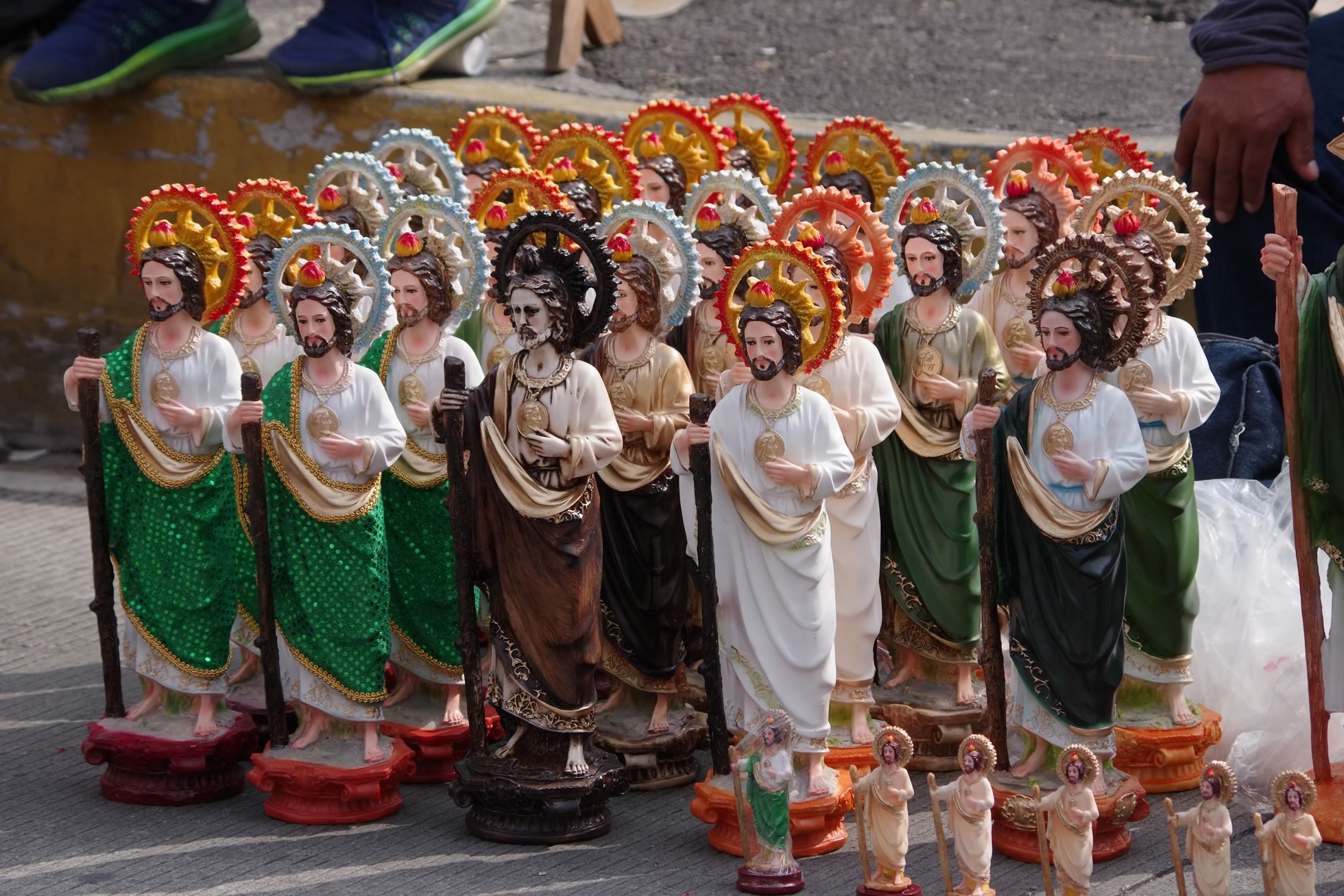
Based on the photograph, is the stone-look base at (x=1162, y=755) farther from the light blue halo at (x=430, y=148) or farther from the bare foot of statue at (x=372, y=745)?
the light blue halo at (x=430, y=148)

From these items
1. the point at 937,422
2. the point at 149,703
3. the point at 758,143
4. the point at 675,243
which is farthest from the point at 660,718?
the point at 758,143

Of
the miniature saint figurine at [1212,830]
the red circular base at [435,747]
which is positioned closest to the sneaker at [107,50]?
the red circular base at [435,747]

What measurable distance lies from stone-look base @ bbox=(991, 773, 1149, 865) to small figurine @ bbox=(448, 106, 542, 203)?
369 cm

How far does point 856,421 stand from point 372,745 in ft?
6.84

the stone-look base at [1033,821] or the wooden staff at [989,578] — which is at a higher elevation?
the wooden staff at [989,578]

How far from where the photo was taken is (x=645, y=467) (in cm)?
775

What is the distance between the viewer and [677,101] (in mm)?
9609

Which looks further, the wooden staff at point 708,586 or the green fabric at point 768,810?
the wooden staff at point 708,586

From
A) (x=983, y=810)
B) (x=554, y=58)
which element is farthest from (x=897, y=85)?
(x=983, y=810)

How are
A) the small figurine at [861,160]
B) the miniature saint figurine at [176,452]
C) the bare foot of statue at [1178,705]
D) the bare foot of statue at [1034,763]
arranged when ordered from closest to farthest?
the bare foot of statue at [1034,763]
the miniature saint figurine at [176,452]
the bare foot of statue at [1178,705]
the small figurine at [861,160]

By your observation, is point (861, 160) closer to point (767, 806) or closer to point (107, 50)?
point (767, 806)

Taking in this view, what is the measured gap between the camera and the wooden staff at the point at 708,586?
6891 mm

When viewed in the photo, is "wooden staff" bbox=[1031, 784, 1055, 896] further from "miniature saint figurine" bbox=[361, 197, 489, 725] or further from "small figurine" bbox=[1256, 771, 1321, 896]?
"miniature saint figurine" bbox=[361, 197, 489, 725]

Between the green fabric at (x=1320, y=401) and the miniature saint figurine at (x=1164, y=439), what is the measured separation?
40cm
